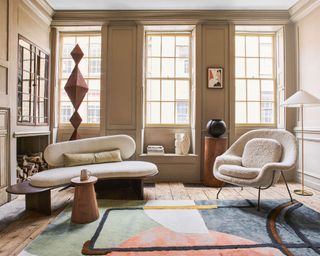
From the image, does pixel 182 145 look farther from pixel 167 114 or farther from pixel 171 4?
pixel 171 4

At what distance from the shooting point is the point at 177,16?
4.28 metres

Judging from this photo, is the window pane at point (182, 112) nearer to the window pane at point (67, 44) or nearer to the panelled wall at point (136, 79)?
the panelled wall at point (136, 79)

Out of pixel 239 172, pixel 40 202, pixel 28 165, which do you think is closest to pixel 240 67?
pixel 239 172

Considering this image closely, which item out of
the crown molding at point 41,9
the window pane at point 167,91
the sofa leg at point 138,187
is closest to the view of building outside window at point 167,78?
the window pane at point 167,91

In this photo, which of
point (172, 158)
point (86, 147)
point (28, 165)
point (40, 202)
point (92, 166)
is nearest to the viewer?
point (40, 202)

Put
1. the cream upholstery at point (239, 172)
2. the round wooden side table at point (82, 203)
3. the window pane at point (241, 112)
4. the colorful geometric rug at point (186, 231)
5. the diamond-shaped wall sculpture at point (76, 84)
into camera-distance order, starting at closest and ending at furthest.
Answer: the colorful geometric rug at point (186, 231)
the round wooden side table at point (82, 203)
the cream upholstery at point (239, 172)
the diamond-shaped wall sculpture at point (76, 84)
the window pane at point (241, 112)

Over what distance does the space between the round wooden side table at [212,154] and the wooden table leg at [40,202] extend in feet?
8.10

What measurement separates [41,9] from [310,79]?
4794 mm

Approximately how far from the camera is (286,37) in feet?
14.2

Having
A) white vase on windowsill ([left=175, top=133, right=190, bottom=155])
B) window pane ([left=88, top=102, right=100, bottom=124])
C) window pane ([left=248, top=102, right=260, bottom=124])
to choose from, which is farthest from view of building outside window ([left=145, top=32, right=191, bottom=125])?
window pane ([left=248, top=102, right=260, bottom=124])

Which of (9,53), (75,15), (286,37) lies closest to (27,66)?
(9,53)

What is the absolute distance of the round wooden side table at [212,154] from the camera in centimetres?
388

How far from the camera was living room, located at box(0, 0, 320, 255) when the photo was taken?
243cm

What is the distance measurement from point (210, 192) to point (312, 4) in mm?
3482
